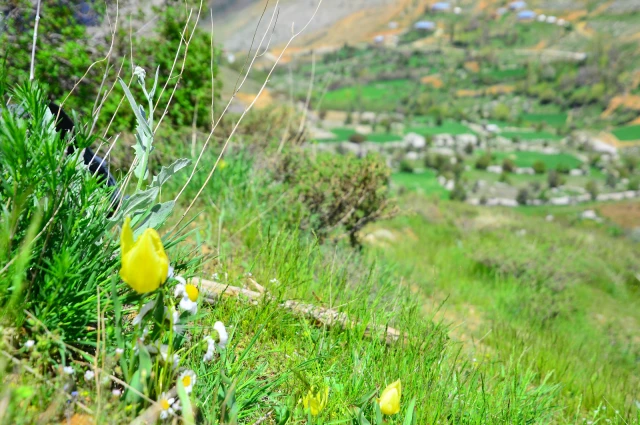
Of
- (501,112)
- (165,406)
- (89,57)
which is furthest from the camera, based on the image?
(501,112)

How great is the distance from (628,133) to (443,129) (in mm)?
20859

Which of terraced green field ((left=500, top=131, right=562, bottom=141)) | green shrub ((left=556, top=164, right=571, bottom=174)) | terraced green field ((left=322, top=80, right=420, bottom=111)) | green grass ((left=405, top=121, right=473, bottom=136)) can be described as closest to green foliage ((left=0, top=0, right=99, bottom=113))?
green shrub ((left=556, top=164, right=571, bottom=174))

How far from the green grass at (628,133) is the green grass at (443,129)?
16.6 m

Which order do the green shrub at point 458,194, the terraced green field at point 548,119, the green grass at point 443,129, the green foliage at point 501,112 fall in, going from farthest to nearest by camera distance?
1. the green foliage at point 501,112
2. the terraced green field at point 548,119
3. the green grass at point 443,129
4. the green shrub at point 458,194

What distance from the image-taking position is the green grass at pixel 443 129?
5206cm

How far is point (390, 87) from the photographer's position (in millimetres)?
68562

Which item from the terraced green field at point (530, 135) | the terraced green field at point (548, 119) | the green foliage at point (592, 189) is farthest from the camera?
the terraced green field at point (548, 119)

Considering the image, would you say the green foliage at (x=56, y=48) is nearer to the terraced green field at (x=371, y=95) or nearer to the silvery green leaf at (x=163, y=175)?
the silvery green leaf at (x=163, y=175)

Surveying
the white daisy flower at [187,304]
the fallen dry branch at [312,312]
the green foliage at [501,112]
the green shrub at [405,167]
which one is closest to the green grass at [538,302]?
the fallen dry branch at [312,312]

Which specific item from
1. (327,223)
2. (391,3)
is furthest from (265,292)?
(391,3)

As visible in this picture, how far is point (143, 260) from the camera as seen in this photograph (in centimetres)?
94

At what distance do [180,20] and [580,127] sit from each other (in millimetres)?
61698

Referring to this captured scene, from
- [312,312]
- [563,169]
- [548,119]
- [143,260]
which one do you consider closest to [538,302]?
[312,312]

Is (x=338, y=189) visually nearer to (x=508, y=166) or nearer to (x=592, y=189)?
(x=592, y=189)
